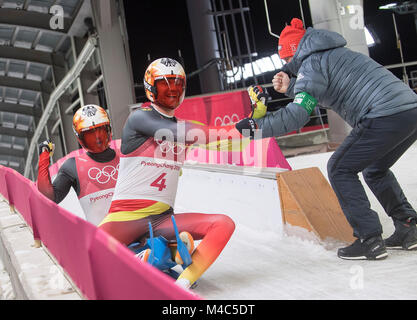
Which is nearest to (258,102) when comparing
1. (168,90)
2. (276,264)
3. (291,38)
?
(168,90)

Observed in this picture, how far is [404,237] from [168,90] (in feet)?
6.10

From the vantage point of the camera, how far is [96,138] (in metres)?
3.80

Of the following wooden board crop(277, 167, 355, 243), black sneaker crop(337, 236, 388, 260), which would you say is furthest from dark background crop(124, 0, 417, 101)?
black sneaker crop(337, 236, 388, 260)

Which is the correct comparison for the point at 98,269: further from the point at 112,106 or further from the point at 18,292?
the point at 112,106

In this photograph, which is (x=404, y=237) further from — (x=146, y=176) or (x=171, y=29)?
(x=171, y=29)

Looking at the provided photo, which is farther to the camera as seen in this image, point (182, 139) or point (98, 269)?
point (182, 139)

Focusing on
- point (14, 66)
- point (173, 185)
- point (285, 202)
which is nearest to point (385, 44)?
point (14, 66)

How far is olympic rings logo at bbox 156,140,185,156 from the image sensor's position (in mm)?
3199

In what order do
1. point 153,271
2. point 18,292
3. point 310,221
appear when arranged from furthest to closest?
point 310,221 → point 18,292 → point 153,271

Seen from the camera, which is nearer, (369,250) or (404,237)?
(369,250)

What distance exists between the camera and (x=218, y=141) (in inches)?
123

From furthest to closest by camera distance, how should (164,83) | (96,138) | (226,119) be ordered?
(226,119)
(96,138)
(164,83)

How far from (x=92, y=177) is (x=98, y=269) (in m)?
1.80

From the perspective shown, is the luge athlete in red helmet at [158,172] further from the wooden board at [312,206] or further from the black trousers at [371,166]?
the wooden board at [312,206]
